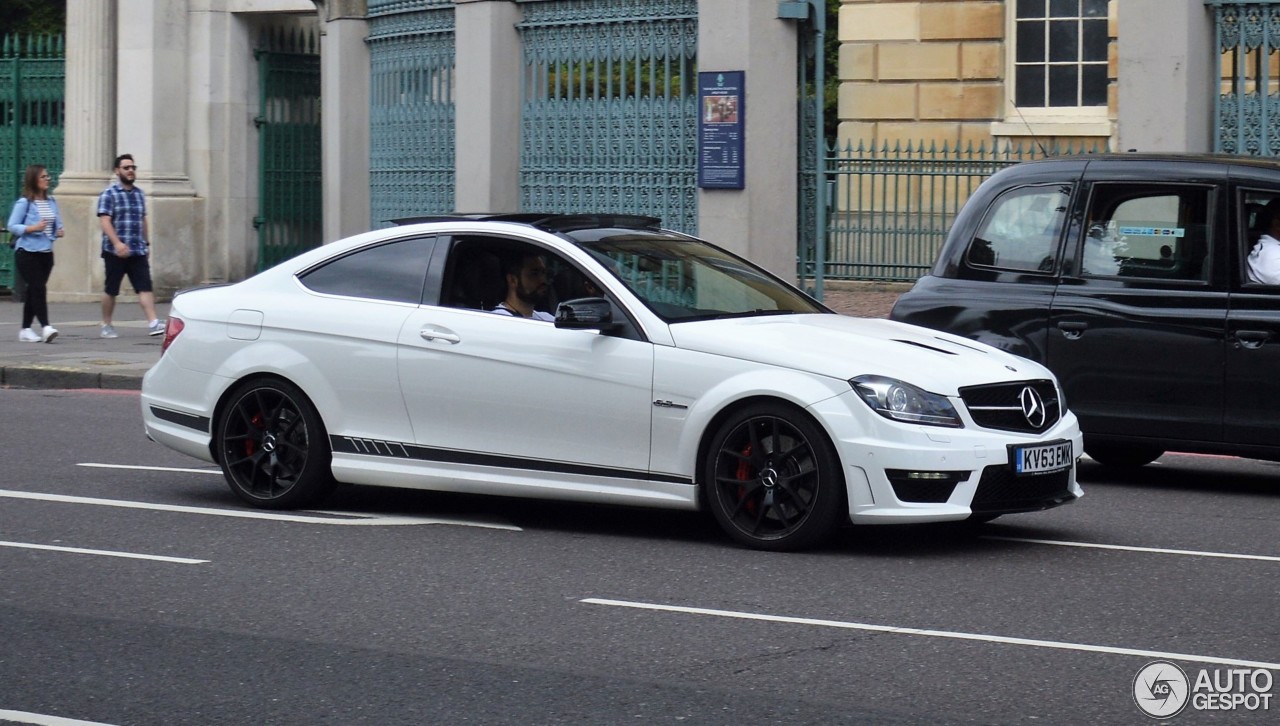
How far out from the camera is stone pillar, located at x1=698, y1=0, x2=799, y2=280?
1716cm

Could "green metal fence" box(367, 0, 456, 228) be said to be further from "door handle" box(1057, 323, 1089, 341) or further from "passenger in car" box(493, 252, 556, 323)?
"passenger in car" box(493, 252, 556, 323)

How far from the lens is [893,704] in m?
5.70

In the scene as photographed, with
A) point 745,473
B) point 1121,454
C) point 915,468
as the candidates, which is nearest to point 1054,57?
point 1121,454

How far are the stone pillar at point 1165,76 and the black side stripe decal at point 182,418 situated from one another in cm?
936

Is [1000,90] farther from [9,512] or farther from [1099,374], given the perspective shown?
[9,512]

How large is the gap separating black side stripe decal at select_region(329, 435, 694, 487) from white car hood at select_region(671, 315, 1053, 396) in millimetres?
618

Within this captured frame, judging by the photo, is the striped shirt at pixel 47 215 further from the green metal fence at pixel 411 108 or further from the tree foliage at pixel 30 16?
the tree foliage at pixel 30 16

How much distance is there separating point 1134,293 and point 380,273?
406 centimetres

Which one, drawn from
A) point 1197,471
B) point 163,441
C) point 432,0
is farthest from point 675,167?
point 163,441

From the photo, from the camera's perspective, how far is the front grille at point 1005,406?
8.05m

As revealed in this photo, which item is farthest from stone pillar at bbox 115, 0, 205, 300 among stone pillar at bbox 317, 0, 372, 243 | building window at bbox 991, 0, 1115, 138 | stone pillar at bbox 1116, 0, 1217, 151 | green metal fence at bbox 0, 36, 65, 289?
stone pillar at bbox 1116, 0, 1217, 151

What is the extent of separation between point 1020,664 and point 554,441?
2.98m

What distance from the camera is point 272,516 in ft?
30.5

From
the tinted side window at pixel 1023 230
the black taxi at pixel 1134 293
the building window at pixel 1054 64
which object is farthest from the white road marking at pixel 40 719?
the building window at pixel 1054 64
